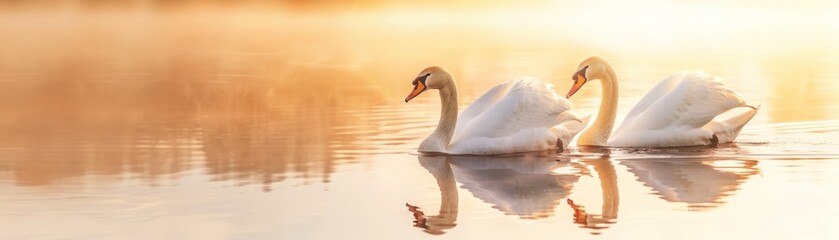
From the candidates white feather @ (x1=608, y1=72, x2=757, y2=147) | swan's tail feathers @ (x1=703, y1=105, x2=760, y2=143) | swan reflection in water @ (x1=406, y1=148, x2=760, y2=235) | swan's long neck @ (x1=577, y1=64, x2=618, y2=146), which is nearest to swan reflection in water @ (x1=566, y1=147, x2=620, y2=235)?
swan reflection in water @ (x1=406, y1=148, x2=760, y2=235)

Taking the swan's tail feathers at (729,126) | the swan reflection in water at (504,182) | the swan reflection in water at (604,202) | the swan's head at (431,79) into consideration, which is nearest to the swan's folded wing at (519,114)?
the swan reflection in water at (504,182)

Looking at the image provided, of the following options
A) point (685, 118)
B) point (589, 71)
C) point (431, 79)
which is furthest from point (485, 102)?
point (685, 118)

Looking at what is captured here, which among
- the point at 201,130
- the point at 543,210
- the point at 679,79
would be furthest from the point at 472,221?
the point at 201,130

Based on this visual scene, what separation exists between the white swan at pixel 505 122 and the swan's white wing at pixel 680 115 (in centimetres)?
53

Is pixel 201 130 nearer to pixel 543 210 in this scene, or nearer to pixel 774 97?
pixel 543 210

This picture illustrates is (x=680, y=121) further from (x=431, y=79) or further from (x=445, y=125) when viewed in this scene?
(x=431, y=79)

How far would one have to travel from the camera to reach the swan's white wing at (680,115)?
12.8 meters

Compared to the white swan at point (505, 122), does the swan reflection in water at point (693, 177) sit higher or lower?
lower

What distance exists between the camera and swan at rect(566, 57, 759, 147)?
42.2 feet

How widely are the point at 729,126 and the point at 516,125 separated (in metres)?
1.83

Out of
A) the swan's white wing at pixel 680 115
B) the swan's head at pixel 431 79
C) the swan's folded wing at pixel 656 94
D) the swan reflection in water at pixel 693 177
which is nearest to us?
the swan reflection in water at pixel 693 177

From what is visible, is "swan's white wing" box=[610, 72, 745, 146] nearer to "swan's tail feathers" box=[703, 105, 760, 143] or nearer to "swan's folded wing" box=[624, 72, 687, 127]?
"swan's tail feathers" box=[703, 105, 760, 143]

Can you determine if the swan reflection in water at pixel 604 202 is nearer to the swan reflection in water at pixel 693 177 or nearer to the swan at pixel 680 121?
the swan reflection in water at pixel 693 177

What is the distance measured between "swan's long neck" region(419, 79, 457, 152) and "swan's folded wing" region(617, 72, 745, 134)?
4.71 ft
